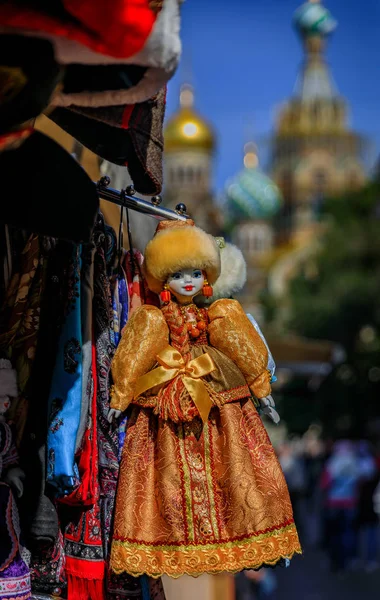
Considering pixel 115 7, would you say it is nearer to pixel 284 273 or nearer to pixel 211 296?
pixel 211 296

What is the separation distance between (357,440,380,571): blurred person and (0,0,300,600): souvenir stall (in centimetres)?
1080

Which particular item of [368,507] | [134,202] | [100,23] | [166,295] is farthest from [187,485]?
[368,507]

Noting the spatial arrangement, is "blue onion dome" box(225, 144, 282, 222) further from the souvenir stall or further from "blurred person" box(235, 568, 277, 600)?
the souvenir stall

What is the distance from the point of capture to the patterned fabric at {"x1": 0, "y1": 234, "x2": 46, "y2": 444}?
10.5 ft

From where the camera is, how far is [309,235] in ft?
203

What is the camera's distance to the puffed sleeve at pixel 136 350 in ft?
10.8

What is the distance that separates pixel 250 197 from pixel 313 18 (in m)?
15.1

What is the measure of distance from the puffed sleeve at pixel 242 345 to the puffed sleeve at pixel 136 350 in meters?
0.19

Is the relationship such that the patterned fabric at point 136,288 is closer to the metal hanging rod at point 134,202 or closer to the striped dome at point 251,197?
the metal hanging rod at point 134,202

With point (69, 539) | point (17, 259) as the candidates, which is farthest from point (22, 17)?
point (69, 539)

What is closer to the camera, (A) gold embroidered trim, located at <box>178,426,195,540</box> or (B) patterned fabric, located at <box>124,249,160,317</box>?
(A) gold embroidered trim, located at <box>178,426,195,540</box>

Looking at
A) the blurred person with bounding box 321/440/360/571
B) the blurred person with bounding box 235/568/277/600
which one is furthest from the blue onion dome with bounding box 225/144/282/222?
the blurred person with bounding box 235/568/277/600

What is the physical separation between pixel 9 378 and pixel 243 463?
0.82m

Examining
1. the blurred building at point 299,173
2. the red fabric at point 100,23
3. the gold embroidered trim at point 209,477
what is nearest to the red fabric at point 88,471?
the gold embroidered trim at point 209,477
